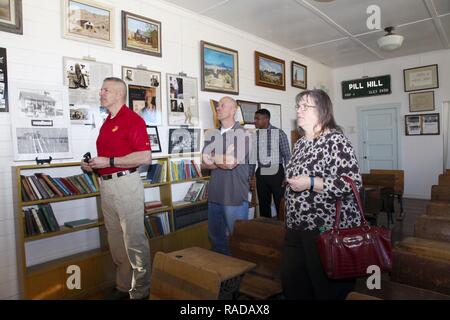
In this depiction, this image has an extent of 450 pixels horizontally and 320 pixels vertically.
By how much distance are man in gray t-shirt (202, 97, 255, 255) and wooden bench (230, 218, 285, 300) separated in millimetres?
414

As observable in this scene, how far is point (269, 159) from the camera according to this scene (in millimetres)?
4289

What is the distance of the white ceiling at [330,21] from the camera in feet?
13.0

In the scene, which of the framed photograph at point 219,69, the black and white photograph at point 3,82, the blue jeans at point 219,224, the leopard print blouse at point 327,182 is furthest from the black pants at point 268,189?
the black and white photograph at point 3,82

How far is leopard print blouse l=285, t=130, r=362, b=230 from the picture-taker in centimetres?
150

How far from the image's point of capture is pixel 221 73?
14.8 ft

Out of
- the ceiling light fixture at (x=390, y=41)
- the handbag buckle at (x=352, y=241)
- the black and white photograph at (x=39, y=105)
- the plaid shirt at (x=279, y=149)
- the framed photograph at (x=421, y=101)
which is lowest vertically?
the handbag buckle at (x=352, y=241)

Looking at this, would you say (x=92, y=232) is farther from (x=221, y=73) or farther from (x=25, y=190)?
(x=221, y=73)

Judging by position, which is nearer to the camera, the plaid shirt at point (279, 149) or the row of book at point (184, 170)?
the row of book at point (184, 170)

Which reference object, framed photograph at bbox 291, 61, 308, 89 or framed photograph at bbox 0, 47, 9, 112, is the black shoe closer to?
framed photograph at bbox 0, 47, 9, 112

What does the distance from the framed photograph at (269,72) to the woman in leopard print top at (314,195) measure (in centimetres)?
364

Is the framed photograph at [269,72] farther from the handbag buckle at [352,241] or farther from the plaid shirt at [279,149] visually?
the handbag buckle at [352,241]

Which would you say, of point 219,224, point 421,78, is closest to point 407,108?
point 421,78
